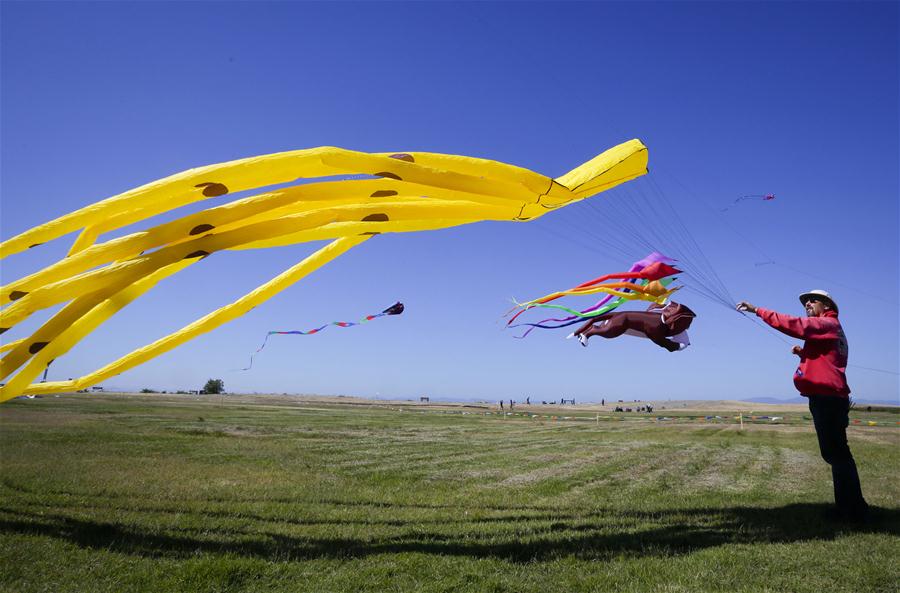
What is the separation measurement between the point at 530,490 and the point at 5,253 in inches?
298

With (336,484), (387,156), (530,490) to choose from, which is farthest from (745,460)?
(387,156)

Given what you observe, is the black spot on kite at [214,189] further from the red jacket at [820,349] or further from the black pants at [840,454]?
the black pants at [840,454]

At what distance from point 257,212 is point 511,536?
14.5 feet

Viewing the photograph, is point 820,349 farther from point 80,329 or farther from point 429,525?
point 80,329

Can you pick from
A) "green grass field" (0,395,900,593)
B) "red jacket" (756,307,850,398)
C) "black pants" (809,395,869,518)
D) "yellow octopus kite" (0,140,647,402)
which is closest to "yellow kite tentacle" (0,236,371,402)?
"yellow octopus kite" (0,140,647,402)

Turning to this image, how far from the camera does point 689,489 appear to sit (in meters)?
8.53

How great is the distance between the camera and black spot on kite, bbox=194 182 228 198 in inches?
204

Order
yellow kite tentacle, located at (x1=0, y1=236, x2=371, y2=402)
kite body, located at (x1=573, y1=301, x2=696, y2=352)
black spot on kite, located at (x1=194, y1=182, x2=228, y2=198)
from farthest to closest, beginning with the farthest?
kite body, located at (x1=573, y1=301, x2=696, y2=352), yellow kite tentacle, located at (x1=0, y1=236, x2=371, y2=402), black spot on kite, located at (x1=194, y1=182, x2=228, y2=198)

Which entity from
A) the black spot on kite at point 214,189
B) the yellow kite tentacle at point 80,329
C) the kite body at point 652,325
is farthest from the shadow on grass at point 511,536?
the black spot on kite at point 214,189

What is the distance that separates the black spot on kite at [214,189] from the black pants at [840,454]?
7.30m

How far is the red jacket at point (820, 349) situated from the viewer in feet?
20.3

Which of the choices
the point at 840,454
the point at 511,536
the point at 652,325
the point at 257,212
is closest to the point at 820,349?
the point at 840,454

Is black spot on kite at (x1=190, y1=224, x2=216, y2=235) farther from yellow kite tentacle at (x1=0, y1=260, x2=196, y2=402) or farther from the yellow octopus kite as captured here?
yellow kite tentacle at (x1=0, y1=260, x2=196, y2=402)

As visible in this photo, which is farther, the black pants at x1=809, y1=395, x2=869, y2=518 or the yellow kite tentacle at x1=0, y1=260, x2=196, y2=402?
the black pants at x1=809, y1=395, x2=869, y2=518
